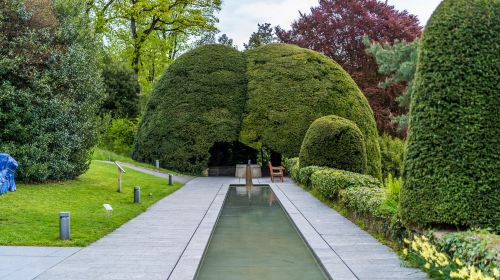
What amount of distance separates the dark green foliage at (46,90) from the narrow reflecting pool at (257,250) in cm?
603

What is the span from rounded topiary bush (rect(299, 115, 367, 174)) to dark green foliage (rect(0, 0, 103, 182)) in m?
7.80

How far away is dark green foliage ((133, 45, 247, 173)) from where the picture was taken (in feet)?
89.2

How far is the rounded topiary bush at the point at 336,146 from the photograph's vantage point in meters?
18.0

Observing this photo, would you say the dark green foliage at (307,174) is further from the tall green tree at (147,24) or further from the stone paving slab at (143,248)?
the tall green tree at (147,24)

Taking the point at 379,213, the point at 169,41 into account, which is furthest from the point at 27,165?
the point at 169,41

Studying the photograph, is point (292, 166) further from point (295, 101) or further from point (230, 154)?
point (230, 154)

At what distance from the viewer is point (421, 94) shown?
6996mm

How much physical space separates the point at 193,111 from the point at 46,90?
40.8 ft

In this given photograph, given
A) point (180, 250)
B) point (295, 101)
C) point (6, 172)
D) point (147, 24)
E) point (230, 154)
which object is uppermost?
point (147, 24)

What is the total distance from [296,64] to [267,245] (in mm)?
20530

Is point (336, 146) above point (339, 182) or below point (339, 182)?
above

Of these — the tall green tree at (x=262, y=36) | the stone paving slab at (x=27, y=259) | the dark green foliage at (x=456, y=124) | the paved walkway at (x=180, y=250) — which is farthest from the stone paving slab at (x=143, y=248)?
the tall green tree at (x=262, y=36)

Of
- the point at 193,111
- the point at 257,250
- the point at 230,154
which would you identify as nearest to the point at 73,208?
the point at 257,250

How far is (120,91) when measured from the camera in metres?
35.9
